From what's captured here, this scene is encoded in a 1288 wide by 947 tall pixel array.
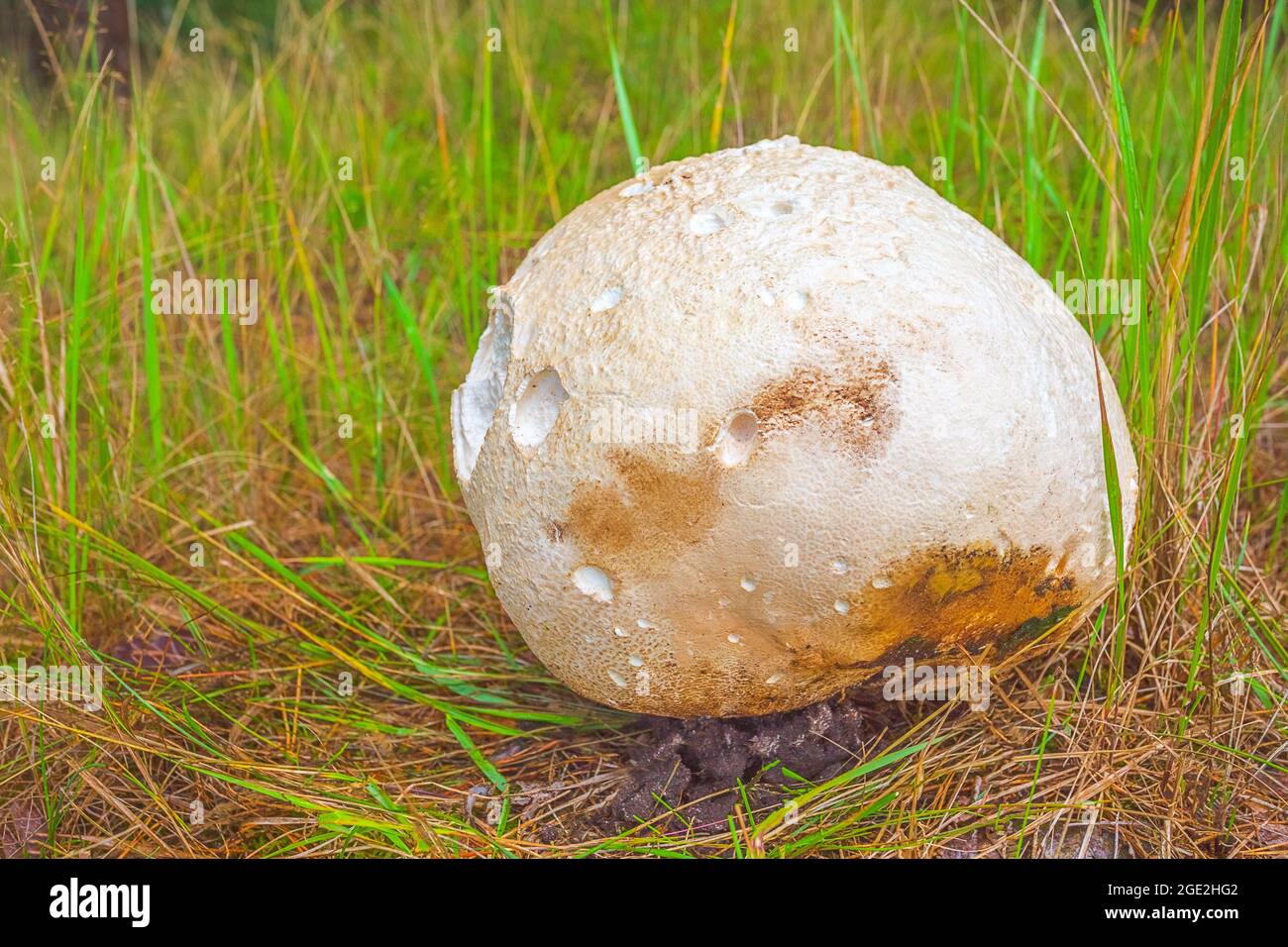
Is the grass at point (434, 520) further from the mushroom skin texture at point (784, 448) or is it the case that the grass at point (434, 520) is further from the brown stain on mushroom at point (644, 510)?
the brown stain on mushroom at point (644, 510)

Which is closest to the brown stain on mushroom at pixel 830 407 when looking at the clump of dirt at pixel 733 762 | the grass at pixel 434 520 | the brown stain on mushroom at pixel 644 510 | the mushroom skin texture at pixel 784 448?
the mushroom skin texture at pixel 784 448

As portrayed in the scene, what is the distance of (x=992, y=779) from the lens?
1997mm

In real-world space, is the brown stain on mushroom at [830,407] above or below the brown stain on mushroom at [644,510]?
above

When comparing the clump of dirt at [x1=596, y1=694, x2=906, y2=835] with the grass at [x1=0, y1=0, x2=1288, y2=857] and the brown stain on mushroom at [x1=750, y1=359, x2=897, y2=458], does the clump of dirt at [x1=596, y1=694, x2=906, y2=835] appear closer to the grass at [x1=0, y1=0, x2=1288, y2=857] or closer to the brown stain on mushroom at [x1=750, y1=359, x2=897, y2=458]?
the grass at [x1=0, y1=0, x2=1288, y2=857]

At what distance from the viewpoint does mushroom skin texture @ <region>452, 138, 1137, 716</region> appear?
1.67 metres

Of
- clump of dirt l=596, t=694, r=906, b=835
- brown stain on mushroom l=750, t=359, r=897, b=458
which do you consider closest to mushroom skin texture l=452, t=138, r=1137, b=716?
brown stain on mushroom l=750, t=359, r=897, b=458

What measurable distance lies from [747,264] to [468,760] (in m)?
1.15

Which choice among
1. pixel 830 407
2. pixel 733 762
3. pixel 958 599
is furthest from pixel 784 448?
pixel 733 762

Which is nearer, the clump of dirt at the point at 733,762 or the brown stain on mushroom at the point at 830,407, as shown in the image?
the brown stain on mushroom at the point at 830,407

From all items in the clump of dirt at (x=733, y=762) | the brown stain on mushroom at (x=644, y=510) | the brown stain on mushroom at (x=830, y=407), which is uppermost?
the brown stain on mushroom at (x=830, y=407)

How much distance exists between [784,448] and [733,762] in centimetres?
70

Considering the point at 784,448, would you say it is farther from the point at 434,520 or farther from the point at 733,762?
the point at 434,520

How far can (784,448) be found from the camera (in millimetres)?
1666

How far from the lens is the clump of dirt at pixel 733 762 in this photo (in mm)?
2016
